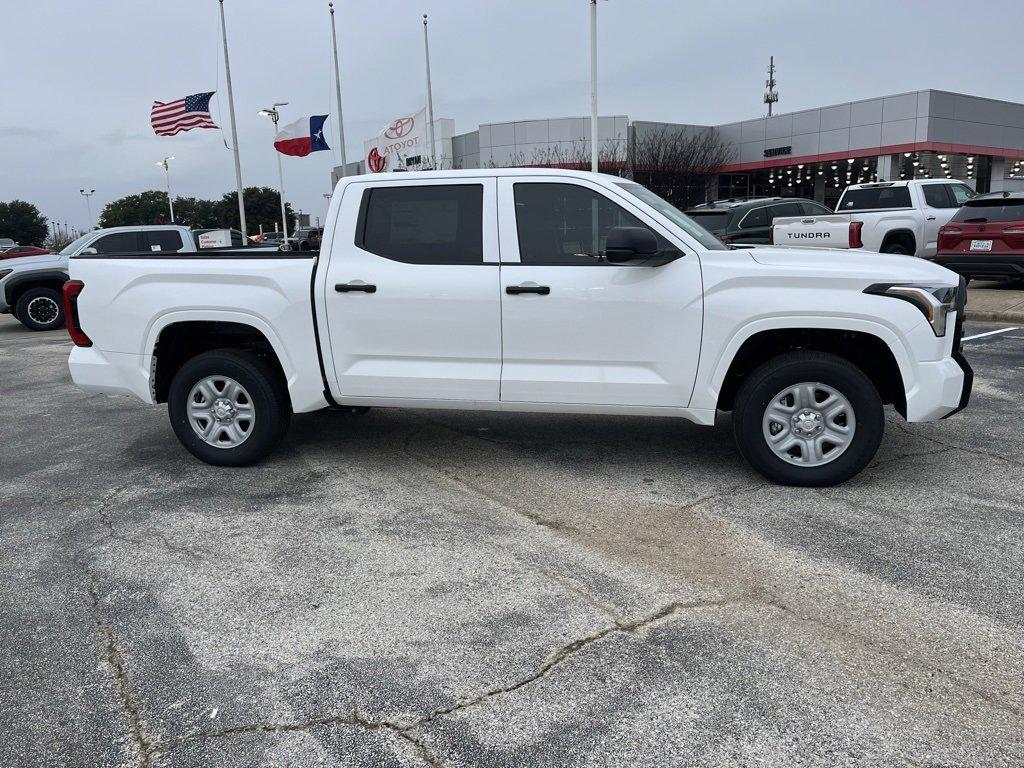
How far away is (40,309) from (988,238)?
631 inches

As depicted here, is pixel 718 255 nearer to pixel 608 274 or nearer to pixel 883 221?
pixel 608 274

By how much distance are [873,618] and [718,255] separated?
2.22m

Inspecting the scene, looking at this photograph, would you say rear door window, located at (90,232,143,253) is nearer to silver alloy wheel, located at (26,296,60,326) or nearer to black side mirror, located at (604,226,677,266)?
silver alloy wheel, located at (26,296,60,326)

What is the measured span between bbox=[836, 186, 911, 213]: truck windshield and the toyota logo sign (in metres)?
17.4

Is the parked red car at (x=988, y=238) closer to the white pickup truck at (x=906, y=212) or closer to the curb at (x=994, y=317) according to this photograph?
the white pickup truck at (x=906, y=212)

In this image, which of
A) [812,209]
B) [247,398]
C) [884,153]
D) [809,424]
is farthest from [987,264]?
[884,153]

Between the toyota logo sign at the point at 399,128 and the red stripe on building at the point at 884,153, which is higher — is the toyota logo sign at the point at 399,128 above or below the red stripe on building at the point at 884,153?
above

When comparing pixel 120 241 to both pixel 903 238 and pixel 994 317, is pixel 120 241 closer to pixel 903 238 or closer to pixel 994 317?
pixel 994 317

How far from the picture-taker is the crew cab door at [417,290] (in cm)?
495

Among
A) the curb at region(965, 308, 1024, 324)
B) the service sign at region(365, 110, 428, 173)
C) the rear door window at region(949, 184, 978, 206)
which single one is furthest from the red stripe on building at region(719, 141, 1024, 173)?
the curb at region(965, 308, 1024, 324)

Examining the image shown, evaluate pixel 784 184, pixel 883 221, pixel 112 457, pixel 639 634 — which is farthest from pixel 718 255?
pixel 784 184

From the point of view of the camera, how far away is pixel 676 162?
4009 centimetres

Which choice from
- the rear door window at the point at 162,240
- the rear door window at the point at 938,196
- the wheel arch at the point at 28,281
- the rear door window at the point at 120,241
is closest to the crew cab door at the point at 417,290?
the rear door window at the point at 162,240

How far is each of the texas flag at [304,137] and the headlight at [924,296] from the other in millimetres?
28281
